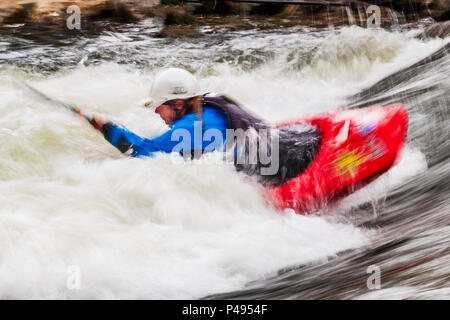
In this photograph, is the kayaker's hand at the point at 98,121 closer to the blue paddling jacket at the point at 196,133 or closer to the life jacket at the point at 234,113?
the blue paddling jacket at the point at 196,133

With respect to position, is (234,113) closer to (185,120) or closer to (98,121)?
(185,120)

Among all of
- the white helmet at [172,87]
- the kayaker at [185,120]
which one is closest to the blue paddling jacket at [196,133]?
the kayaker at [185,120]

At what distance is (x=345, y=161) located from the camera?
320 cm

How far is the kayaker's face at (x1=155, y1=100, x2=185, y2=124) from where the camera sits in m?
3.32

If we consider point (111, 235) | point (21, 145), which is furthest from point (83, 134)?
point (111, 235)

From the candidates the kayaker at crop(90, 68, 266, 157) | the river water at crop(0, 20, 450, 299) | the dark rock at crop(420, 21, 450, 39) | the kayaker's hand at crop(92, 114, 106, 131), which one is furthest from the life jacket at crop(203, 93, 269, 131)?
the dark rock at crop(420, 21, 450, 39)

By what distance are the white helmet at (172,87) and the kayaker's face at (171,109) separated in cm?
7

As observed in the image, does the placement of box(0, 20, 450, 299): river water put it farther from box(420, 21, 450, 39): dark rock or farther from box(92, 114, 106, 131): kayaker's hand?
box(420, 21, 450, 39): dark rock

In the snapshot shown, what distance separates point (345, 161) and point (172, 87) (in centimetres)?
111

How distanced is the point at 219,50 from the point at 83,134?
11.0 ft

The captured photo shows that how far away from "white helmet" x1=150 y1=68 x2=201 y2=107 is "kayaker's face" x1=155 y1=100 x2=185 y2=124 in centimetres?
7

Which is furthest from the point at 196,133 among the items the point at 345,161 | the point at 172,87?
the point at 345,161

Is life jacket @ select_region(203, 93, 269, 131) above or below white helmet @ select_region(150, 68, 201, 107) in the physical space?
below

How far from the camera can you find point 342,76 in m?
6.53
